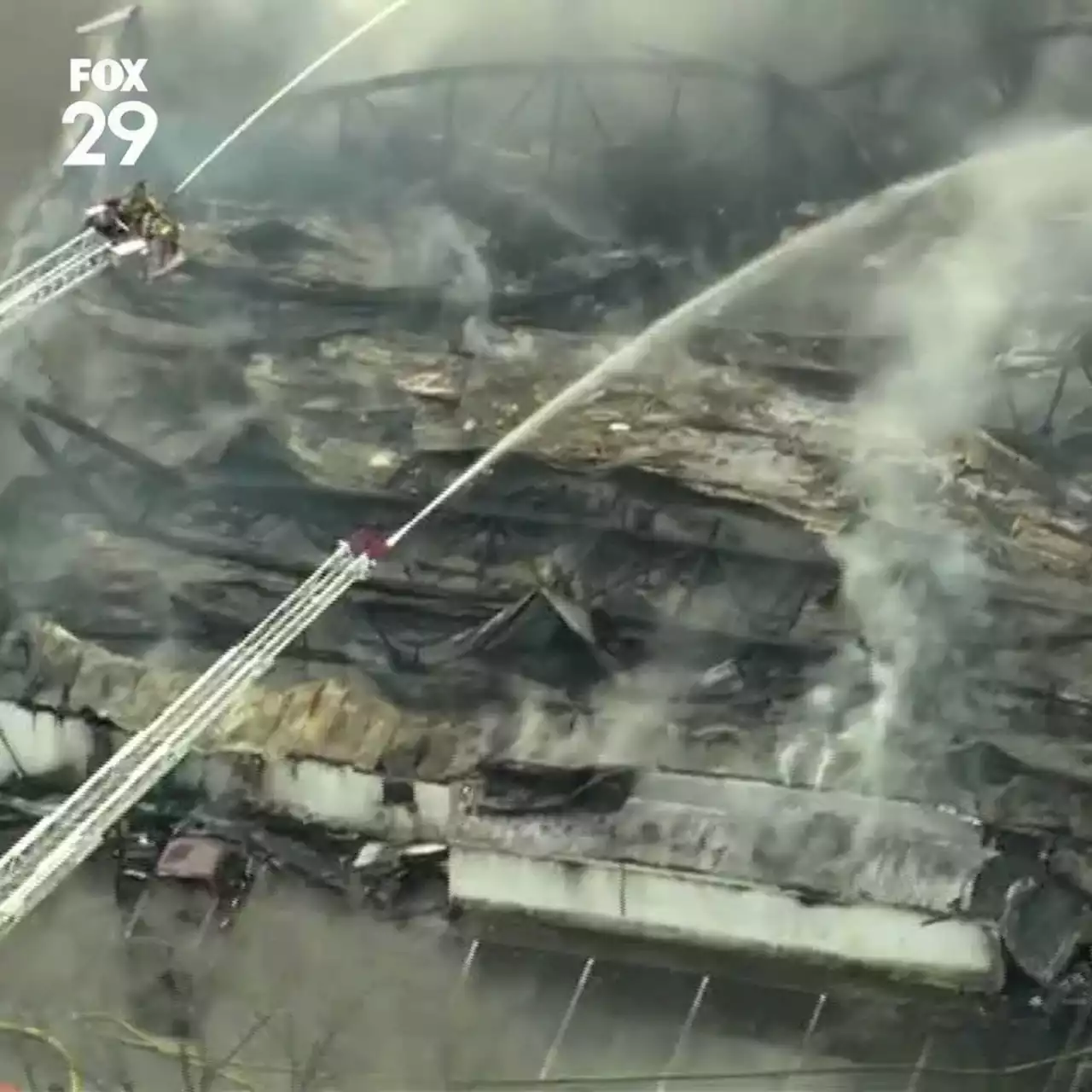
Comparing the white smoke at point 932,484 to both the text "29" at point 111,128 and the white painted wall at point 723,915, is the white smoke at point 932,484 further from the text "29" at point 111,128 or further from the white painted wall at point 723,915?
the text "29" at point 111,128

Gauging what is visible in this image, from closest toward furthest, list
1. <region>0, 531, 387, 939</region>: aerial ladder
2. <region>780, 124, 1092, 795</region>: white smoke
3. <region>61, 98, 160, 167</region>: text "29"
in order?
<region>780, 124, 1092, 795</region>: white smoke → <region>0, 531, 387, 939</region>: aerial ladder → <region>61, 98, 160, 167</region>: text "29"

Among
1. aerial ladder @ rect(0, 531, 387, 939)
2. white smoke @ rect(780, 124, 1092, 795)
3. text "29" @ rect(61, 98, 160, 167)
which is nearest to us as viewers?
white smoke @ rect(780, 124, 1092, 795)

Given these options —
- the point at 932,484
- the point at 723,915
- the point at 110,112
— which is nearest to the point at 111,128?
the point at 110,112

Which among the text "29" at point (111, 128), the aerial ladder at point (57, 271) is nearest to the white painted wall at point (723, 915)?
the aerial ladder at point (57, 271)

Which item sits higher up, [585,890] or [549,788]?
[549,788]

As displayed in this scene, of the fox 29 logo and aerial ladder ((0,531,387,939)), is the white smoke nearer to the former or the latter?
aerial ladder ((0,531,387,939))

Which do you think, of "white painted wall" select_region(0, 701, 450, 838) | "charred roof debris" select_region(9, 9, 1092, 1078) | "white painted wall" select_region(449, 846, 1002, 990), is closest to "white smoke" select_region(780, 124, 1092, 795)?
"charred roof debris" select_region(9, 9, 1092, 1078)

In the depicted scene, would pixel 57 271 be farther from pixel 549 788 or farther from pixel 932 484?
pixel 932 484
